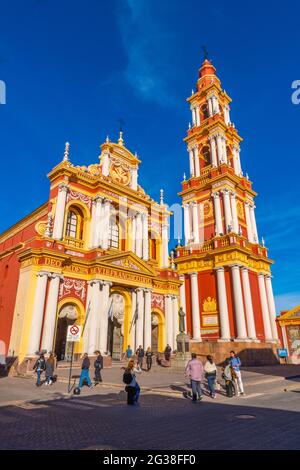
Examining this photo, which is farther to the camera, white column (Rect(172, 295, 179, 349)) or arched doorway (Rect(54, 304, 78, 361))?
white column (Rect(172, 295, 179, 349))

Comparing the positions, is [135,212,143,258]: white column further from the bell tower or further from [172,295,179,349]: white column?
the bell tower

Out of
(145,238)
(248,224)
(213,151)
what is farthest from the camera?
(213,151)

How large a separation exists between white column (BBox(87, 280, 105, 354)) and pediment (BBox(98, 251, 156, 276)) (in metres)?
Result: 1.76

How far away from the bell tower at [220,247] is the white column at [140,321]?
7.62 meters

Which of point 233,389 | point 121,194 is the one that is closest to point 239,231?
point 121,194

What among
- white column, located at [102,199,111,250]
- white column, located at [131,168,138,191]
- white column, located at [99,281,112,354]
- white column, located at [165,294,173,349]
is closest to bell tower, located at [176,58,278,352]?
white column, located at [165,294,173,349]

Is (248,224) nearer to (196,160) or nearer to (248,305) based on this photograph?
(196,160)

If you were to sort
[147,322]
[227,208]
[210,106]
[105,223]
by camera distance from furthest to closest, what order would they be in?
[210,106], [227,208], [105,223], [147,322]

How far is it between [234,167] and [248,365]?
2257 cm

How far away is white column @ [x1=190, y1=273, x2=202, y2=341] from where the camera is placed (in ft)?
98.0

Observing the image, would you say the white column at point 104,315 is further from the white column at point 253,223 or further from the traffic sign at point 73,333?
the white column at point 253,223

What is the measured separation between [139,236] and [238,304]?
1063 centimetres

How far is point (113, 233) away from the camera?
90.2 ft

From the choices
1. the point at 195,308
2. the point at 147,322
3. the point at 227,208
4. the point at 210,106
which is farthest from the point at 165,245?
the point at 210,106
